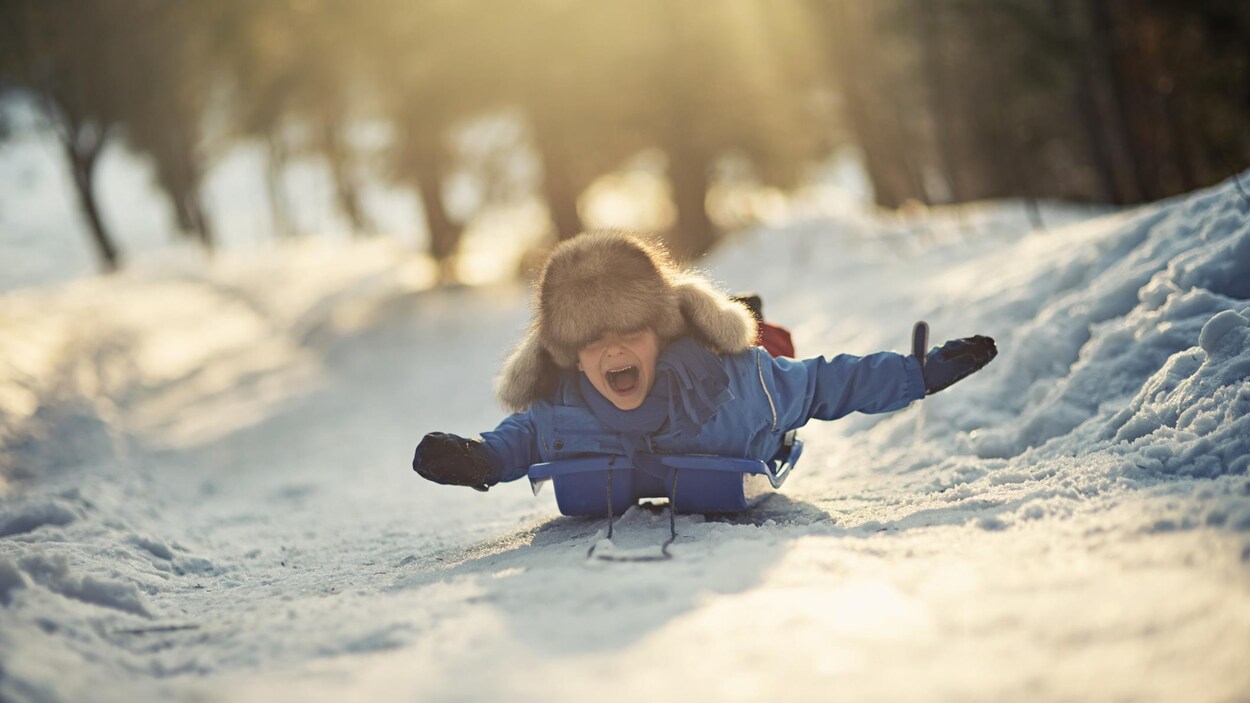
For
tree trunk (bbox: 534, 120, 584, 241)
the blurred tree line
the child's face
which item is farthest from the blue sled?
tree trunk (bbox: 534, 120, 584, 241)

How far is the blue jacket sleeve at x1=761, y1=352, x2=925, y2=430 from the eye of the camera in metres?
3.53

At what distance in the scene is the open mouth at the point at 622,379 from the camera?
3338mm

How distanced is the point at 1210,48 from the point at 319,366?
12.1 metres

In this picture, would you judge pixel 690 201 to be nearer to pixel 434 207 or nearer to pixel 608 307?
pixel 434 207

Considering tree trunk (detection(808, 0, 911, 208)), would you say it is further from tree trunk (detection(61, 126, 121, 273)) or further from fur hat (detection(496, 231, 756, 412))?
tree trunk (detection(61, 126, 121, 273))

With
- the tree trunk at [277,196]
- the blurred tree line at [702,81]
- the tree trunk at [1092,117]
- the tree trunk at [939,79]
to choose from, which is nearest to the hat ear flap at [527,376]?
the blurred tree line at [702,81]

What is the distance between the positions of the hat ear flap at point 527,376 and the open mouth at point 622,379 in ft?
1.10

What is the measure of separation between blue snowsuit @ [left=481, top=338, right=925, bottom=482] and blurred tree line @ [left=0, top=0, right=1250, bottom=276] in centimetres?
819

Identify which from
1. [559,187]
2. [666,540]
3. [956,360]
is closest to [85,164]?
[559,187]

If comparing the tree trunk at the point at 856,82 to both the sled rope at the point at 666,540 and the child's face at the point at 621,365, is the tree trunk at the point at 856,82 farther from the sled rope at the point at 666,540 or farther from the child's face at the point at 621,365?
the sled rope at the point at 666,540

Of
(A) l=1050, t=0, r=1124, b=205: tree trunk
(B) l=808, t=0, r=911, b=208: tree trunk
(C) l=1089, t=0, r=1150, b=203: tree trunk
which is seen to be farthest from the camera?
(B) l=808, t=0, r=911, b=208: tree trunk

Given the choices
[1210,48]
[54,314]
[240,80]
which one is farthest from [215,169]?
[1210,48]

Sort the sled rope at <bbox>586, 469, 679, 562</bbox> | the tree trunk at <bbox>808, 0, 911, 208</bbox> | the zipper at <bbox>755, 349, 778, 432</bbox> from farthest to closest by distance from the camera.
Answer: the tree trunk at <bbox>808, 0, 911, 208</bbox> → the zipper at <bbox>755, 349, 778, 432</bbox> → the sled rope at <bbox>586, 469, 679, 562</bbox>

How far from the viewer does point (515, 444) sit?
3559 millimetres
